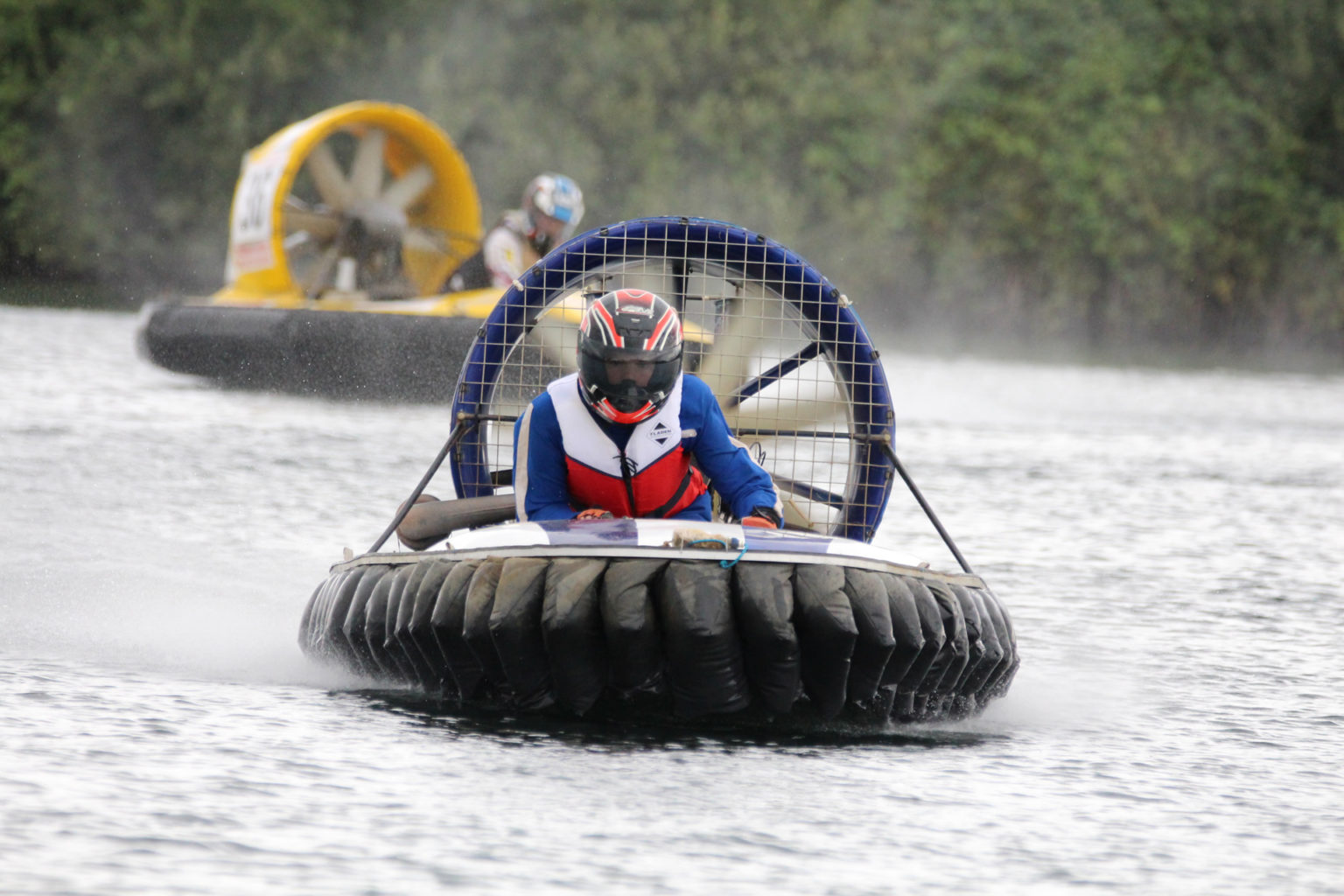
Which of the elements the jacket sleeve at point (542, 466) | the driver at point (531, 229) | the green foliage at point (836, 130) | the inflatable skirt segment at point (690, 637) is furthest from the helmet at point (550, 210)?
the green foliage at point (836, 130)

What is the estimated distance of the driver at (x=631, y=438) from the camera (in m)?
4.02

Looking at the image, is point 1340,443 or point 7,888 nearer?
point 7,888

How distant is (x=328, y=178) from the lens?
12.9 meters

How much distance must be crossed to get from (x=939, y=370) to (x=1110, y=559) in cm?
1168

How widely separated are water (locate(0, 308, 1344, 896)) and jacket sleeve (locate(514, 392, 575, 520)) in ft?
1.62

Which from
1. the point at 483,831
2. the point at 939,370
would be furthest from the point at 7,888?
the point at 939,370

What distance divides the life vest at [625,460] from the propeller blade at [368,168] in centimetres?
922

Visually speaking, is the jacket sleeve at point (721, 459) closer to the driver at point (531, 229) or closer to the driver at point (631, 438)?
the driver at point (631, 438)

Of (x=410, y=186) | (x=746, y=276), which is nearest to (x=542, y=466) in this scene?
(x=746, y=276)

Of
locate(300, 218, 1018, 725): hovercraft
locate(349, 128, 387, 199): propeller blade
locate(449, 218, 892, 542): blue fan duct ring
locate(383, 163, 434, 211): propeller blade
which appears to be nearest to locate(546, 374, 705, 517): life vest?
locate(300, 218, 1018, 725): hovercraft

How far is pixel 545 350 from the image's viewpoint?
16.9 feet

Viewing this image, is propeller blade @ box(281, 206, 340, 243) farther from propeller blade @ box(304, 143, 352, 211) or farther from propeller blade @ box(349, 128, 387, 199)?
propeller blade @ box(349, 128, 387, 199)

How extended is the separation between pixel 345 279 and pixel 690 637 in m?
9.53

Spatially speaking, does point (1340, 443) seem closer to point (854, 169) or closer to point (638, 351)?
point (638, 351)
